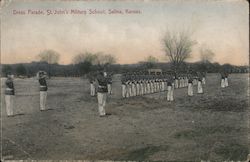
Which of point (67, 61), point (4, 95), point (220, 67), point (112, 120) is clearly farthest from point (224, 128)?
point (4, 95)

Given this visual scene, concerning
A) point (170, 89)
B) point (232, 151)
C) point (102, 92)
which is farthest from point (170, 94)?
point (232, 151)

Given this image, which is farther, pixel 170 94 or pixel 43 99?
pixel 170 94

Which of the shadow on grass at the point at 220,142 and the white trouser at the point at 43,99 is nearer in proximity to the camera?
the shadow on grass at the point at 220,142

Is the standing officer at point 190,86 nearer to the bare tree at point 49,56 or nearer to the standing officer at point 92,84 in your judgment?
the standing officer at point 92,84

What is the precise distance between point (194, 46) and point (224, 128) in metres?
0.81

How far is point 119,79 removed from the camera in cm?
454

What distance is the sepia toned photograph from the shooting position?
14.1 feet

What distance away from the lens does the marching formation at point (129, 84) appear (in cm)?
449

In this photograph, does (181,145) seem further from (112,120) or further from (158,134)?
(112,120)

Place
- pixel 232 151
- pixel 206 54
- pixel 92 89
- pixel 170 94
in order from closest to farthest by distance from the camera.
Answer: pixel 232 151, pixel 206 54, pixel 92 89, pixel 170 94

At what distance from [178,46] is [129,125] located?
87 cm

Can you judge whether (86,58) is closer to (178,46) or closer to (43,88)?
(43,88)

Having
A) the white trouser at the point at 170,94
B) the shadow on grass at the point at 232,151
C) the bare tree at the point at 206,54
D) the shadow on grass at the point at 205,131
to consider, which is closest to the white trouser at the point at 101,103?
the white trouser at the point at 170,94

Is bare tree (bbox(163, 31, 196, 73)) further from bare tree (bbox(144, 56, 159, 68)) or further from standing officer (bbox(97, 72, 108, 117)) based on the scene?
standing officer (bbox(97, 72, 108, 117))
